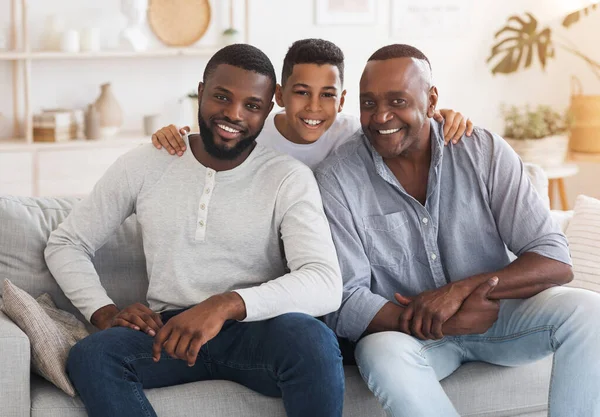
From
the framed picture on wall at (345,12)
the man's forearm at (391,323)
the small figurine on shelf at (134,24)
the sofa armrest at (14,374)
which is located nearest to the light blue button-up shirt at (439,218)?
the man's forearm at (391,323)

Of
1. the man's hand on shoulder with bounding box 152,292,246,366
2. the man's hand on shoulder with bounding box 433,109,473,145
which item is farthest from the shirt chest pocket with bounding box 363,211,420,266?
the man's hand on shoulder with bounding box 152,292,246,366

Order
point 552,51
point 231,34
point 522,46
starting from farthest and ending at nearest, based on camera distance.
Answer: point 552,51
point 522,46
point 231,34

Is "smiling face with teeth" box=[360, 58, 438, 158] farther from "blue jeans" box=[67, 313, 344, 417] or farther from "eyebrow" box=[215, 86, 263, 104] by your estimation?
"blue jeans" box=[67, 313, 344, 417]

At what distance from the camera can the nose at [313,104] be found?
7.82 feet

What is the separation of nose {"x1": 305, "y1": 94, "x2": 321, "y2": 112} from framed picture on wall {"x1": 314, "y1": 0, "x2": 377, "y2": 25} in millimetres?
2627

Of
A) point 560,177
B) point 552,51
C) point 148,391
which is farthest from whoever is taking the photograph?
point 552,51

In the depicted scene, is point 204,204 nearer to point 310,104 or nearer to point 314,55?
point 310,104

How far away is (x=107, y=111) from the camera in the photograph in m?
4.49

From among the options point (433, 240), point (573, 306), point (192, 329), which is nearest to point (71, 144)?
point (433, 240)

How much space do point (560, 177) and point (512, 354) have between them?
2.82 meters

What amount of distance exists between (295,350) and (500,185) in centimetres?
71

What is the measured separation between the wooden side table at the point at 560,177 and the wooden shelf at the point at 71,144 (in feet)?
6.77

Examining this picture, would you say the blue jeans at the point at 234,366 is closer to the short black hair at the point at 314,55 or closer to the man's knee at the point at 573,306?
the man's knee at the point at 573,306

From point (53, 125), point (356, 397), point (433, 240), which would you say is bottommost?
point (356, 397)
